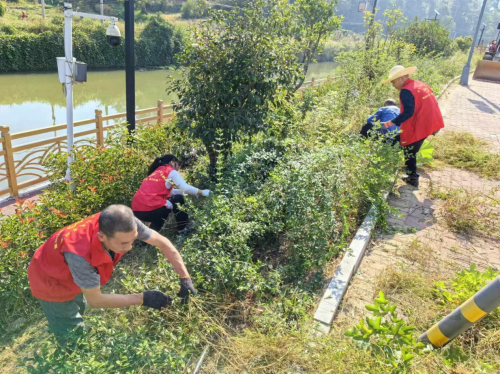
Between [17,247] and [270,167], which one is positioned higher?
[270,167]

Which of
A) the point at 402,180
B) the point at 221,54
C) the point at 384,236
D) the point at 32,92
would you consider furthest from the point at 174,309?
the point at 32,92

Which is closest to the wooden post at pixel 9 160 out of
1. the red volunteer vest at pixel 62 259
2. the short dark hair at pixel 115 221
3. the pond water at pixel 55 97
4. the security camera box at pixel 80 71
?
the security camera box at pixel 80 71

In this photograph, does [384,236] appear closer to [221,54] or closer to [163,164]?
[163,164]

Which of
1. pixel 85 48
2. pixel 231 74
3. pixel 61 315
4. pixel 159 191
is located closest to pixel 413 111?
pixel 231 74

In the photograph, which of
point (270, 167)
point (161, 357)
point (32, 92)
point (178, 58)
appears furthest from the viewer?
point (32, 92)

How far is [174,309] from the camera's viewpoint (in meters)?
2.55

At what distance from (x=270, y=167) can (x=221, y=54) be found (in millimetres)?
1540

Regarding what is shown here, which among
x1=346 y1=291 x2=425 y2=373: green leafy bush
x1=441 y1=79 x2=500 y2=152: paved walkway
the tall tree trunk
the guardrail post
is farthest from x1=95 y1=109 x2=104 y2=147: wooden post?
Answer: x1=441 y1=79 x2=500 y2=152: paved walkway

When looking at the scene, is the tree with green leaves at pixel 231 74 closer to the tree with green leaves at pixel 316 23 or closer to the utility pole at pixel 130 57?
the utility pole at pixel 130 57

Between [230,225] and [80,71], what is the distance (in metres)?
3.02

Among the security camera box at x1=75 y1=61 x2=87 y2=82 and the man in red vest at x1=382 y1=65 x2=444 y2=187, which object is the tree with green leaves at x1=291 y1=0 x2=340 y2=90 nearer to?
the man in red vest at x1=382 y1=65 x2=444 y2=187

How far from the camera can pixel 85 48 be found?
2447 cm

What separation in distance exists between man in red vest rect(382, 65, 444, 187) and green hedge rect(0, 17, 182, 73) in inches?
527

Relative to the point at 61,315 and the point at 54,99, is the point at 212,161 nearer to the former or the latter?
the point at 61,315
